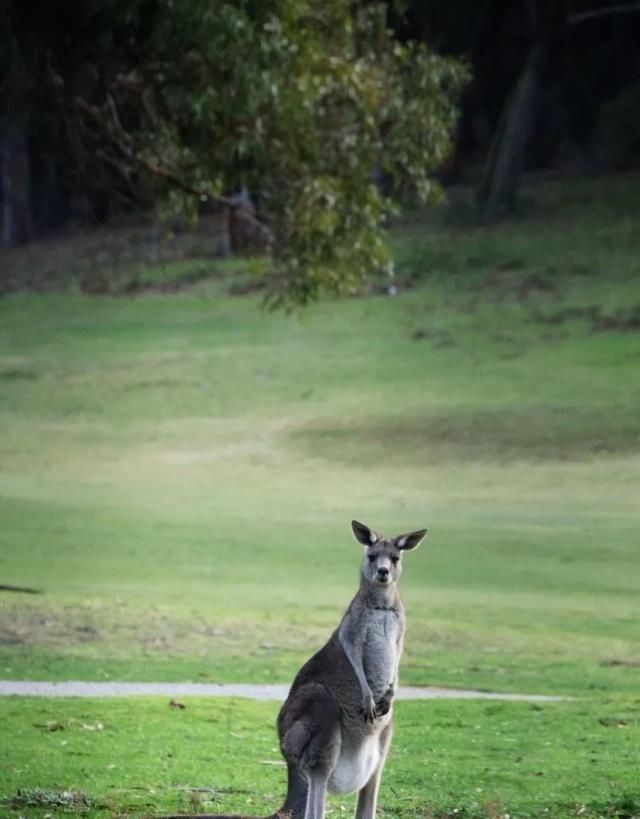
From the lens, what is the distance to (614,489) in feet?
44.6

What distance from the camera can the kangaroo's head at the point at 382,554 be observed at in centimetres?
508

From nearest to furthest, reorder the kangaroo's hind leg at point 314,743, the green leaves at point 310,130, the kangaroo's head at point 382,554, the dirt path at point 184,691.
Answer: the kangaroo's hind leg at point 314,743 < the kangaroo's head at point 382,554 < the dirt path at point 184,691 < the green leaves at point 310,130

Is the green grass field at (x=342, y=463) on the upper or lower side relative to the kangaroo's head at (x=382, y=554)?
lower

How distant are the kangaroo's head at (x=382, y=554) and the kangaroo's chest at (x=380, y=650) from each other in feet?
0.36

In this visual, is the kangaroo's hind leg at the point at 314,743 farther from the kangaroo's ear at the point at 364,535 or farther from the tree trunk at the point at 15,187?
the tree trunk at the point at 15,187

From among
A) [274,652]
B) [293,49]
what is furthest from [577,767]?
[293,49]

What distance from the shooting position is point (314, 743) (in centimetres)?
498

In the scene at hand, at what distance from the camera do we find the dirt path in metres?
9.98

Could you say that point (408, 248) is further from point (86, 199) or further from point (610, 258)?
point (86, 199)

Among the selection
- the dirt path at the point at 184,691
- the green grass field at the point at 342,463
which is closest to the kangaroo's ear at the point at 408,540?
the dirt path at the point at 184,691

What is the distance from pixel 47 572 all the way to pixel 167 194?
3.21m

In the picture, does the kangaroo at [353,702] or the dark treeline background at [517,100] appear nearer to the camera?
the kangaroo at [353,702]

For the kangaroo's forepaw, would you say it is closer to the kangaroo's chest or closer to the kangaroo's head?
the kangaroo's chest

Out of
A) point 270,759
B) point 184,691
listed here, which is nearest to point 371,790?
point 270,759
